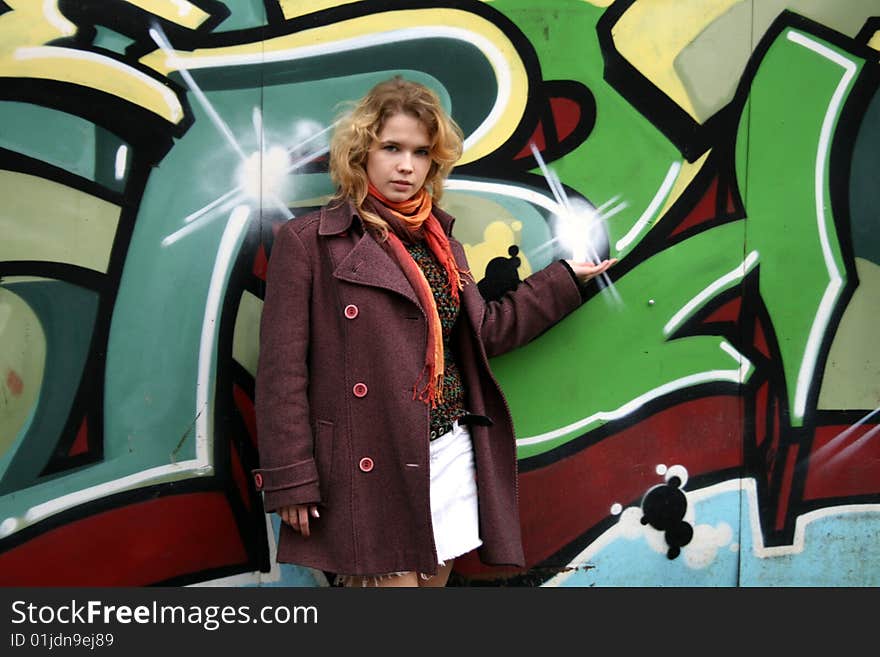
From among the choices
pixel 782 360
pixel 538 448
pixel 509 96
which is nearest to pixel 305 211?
pixel 509 96

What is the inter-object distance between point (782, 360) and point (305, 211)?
1.91m

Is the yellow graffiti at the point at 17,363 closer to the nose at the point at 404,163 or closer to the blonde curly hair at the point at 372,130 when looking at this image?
the blonde curly hair at the point at 372,130

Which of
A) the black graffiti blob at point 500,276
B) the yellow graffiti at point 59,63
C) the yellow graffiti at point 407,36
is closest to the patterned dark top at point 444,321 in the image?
the black graffiti blob at point 500,276

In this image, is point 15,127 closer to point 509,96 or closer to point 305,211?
point 305,211

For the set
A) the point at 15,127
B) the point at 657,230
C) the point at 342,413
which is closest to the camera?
the point at 342,413

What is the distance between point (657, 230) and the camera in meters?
3.17

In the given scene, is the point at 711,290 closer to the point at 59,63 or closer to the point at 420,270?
the point at 420,270

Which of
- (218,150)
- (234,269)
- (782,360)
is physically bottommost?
(782,360)

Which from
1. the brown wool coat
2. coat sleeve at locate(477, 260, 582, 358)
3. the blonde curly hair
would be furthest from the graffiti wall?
the brown wool coat

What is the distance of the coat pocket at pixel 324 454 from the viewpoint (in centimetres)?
246

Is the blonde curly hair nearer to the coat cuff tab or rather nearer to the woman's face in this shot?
the woman's face

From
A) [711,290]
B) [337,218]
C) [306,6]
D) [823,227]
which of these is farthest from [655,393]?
[306,6]

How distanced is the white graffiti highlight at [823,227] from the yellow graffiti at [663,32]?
343 millimetres

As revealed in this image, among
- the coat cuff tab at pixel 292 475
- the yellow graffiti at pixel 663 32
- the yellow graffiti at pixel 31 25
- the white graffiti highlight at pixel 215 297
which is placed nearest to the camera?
the coat cuff tab at pixel 292 475
